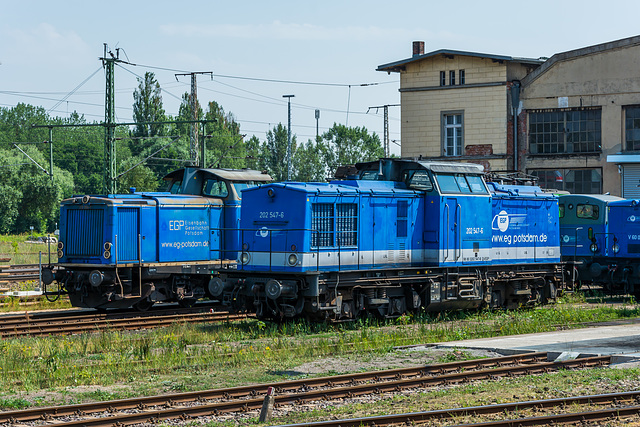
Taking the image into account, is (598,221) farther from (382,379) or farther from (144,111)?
(144,111)

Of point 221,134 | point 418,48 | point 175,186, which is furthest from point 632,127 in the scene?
point 221,134

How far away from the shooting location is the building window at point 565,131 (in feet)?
112

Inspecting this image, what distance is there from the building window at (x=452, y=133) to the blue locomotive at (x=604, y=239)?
1201 cm

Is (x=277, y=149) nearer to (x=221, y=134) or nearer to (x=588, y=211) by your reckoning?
(x=221, y=134)

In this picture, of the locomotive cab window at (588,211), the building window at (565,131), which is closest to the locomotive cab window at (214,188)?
the locomotive cab window at (588,211)

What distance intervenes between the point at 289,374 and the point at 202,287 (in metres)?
8.71

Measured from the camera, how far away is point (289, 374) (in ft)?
→ 37.5

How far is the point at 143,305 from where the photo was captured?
19344mm

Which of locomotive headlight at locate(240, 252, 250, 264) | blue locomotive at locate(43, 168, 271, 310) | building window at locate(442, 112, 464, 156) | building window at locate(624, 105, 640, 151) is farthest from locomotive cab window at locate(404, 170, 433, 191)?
building window at locate(442, 112, 464, 156)

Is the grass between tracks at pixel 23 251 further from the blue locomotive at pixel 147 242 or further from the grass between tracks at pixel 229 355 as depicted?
the grass between tracks at pixel 229 355

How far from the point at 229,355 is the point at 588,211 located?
15423mm

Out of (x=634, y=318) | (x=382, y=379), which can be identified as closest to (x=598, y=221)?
(x=634, y=318)

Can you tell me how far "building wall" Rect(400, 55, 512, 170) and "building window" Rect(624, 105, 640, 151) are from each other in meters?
5.12

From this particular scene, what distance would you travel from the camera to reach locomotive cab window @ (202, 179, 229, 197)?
65.9ft
